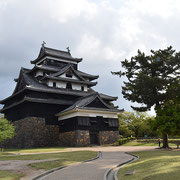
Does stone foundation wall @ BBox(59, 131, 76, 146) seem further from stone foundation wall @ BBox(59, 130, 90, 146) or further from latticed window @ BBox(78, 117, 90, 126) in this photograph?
latticed window @ BBox(78, 117, 90, 126)

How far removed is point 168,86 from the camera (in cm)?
2627

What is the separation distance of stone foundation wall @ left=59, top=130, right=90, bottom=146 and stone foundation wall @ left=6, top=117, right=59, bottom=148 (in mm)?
2490

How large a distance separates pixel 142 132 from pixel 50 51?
30.3 meters

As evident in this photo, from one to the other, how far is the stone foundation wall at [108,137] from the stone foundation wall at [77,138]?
281 cm

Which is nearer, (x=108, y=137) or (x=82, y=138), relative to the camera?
(x=82, y=138)

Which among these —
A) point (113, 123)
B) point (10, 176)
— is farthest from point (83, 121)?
point (10, 176)

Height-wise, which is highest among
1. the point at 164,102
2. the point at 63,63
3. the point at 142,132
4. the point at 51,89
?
the point at 63,63

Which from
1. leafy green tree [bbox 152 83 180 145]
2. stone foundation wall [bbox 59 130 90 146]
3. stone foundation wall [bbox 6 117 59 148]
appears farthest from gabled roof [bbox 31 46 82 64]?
leafy green tree [bbox 152 83 180 145]

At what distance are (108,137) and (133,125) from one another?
19548 millimetres

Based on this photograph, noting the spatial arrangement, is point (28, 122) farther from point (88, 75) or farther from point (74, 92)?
point (88, 75)

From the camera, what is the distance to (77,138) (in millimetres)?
33500

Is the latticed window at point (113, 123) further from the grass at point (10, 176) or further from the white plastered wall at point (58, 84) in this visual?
the grass at point (10, 176)

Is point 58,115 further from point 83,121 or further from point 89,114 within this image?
point 89,114

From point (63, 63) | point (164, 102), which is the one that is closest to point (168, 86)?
point (164, 102)
